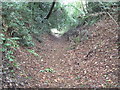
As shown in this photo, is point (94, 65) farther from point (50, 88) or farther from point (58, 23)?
point (58, 23)

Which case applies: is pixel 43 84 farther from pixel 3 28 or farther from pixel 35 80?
pixel 3 28

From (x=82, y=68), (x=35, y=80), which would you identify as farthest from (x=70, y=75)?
(x=35, y=80)

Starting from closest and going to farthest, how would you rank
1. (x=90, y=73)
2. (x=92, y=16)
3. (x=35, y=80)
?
(x=35, y=80), (x=90, y=73), (x=92, y=16)

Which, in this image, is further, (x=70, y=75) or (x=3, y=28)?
(x=3, y=28)

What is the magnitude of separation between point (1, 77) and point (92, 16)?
30.1ft

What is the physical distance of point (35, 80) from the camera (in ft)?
15.9

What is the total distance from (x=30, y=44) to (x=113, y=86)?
5.71 m

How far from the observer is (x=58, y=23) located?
2081cm

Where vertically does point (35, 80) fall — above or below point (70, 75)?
above

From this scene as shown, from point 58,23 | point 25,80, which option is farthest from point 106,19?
point 58,23

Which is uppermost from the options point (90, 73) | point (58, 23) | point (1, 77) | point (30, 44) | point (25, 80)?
point (1, 77)

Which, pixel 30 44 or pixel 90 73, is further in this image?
pixel 30 44

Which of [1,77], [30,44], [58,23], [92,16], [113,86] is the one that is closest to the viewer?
[1,77]

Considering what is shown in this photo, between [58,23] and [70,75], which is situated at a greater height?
[70,75]
